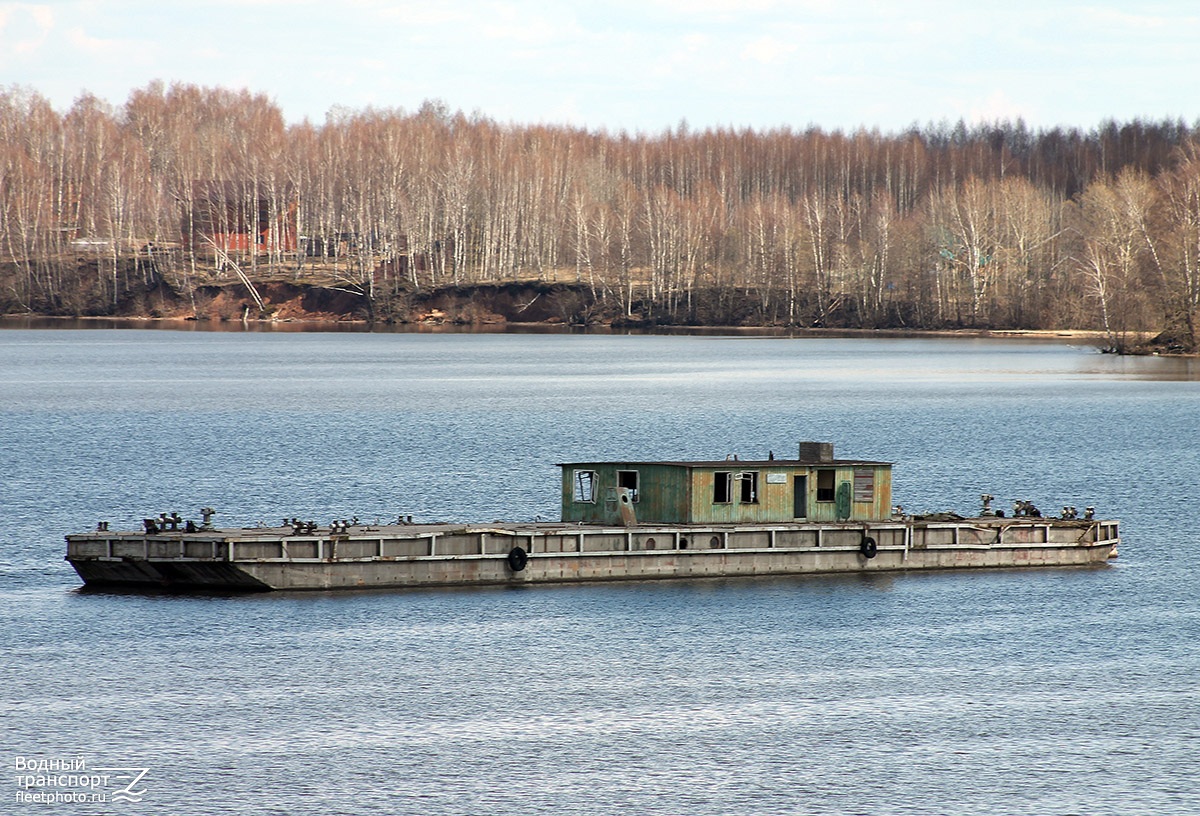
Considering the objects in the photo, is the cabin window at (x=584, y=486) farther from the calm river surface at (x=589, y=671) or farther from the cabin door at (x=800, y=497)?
the cabin door at (x=800, y=497)

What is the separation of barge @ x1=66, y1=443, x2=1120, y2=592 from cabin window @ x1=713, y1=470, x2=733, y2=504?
5 cm

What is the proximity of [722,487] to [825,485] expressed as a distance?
3.65m

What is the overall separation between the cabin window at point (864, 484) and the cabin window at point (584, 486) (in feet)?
28.7

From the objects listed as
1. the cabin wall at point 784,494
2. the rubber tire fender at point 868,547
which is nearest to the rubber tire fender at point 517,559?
the cabin wall at point 784,494

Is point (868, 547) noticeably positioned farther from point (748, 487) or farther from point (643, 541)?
point (643, 541)

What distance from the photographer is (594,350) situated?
183 metres

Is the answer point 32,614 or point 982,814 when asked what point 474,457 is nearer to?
point 32,614

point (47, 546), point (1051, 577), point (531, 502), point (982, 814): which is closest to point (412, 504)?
point (531, 502)

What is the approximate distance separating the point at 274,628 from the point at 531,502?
2519 cm

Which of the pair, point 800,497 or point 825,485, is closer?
point 800,497

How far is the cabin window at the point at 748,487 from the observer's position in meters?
50.5

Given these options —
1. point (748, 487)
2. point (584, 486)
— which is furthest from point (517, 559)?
point (748, 487)

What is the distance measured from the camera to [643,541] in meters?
48.9

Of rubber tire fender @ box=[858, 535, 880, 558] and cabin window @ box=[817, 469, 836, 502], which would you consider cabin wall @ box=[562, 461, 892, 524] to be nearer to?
cabin window @ box=[817, 469, 836, 502]
